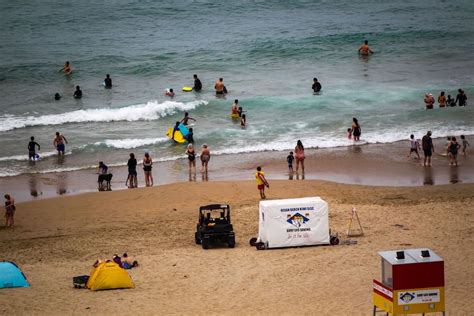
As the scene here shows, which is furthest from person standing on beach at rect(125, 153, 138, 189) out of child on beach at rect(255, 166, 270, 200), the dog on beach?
child on beach at rect(255, 166, 270, 200)

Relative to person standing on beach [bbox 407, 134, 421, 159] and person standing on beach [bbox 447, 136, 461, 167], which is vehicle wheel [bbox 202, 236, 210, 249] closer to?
person standing on beach [bbox 447, 136, 461, 167]

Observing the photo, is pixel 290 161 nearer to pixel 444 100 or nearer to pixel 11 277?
pixel 444 100

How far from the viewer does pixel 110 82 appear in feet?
149

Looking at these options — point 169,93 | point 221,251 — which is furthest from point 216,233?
point 169,93

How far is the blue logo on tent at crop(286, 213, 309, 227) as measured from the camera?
22219 mm

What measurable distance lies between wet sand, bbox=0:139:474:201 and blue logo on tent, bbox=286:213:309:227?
23.3 feet

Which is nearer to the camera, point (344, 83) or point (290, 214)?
point (290, 214)

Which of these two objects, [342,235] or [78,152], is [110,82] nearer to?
[78,152]

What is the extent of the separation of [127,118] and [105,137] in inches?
117

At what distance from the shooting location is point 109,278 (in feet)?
64.6

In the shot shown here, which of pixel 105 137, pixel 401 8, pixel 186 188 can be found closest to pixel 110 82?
pixel 105 137

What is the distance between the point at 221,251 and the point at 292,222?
5.94ft

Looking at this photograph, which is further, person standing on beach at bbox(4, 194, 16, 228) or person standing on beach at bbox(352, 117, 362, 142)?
person standing on beach at bbox(352, 117, 362, 142)

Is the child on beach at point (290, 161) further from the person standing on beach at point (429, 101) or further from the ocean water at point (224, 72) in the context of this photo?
the person standing on beach at point (429, 101)
